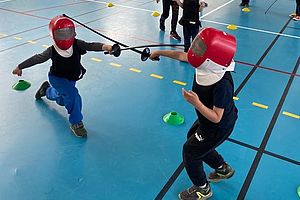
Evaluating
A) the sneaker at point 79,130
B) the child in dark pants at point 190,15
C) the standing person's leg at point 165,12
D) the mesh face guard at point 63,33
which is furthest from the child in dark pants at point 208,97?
the standing person's leg at point 165,12

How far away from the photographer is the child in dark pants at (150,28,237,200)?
5.19 ft

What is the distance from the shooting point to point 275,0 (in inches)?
318

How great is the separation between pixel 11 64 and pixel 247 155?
323cm

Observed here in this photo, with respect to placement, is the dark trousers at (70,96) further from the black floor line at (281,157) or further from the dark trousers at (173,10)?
the dark trousers at (173,10)

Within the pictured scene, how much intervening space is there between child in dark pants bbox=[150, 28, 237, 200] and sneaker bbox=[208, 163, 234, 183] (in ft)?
0.51

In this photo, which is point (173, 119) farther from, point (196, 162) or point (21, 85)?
point (21, 85)

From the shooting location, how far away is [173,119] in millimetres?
2865

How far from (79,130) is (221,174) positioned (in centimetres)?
129

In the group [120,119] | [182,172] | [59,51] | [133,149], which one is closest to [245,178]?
[182,172]

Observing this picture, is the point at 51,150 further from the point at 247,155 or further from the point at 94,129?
the point at 247,155

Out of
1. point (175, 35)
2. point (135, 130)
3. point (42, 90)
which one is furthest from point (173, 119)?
point (175, 35)

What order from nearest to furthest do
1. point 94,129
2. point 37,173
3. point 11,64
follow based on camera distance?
point 37,173, point 94,129, point 11,64

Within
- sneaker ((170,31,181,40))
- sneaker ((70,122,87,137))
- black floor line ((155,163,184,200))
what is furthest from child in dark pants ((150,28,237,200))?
sneaker ((170,31,181,40))

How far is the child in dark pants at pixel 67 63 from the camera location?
2.36m
